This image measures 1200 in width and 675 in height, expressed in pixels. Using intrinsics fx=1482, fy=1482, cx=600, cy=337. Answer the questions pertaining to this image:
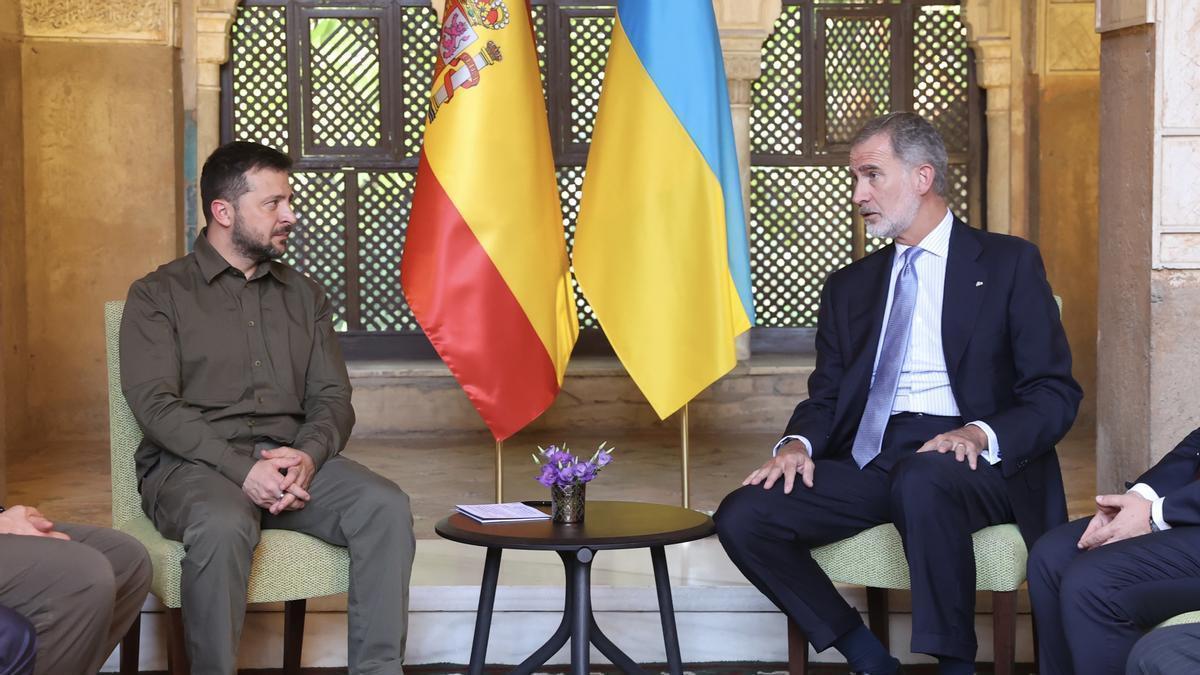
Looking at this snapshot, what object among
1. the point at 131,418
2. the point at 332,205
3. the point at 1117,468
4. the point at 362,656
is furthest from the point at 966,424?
the point at 332,205

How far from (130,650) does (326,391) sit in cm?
77

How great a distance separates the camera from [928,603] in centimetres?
314

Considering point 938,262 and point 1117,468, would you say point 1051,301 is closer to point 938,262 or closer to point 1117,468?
point 938,262

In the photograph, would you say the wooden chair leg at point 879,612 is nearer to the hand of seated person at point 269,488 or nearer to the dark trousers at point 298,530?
the dark trousers at point 298,530

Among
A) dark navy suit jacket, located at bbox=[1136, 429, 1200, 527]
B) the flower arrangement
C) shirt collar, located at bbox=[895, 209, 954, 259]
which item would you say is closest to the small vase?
the flower arrangement

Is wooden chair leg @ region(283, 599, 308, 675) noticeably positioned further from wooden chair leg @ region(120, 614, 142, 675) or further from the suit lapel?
the suit lapel

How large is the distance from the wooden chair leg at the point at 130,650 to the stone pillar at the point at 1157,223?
257cm

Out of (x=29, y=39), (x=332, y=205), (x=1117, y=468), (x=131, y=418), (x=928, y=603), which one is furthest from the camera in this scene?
(x=332, y=205)

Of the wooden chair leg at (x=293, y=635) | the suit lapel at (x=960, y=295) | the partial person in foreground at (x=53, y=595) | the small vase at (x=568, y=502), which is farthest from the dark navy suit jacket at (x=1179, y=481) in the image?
the partial person in foreground at (x=53, y=595)

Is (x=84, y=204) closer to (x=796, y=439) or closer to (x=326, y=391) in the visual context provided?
(x=326, y=391)

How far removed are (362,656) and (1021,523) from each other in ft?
4.96

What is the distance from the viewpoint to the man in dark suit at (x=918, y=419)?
127 inches

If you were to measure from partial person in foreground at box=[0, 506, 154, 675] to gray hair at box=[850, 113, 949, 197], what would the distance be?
6.63 ft

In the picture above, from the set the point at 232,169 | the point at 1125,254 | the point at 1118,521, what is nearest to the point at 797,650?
the point at 1118,521
